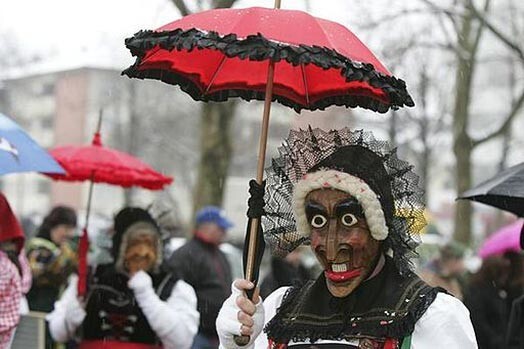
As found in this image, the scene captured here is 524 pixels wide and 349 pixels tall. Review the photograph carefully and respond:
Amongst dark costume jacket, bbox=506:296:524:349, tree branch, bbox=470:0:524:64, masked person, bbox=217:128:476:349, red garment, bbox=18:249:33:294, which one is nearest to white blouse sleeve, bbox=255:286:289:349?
masked person, bbox=217:128:476:349

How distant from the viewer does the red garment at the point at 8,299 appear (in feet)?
19.6

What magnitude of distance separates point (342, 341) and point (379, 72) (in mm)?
993

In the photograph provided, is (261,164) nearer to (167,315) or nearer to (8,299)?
(8,299)

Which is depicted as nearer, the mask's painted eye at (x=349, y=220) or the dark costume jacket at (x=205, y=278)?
the mask's painted eye at (x=349, y=220)

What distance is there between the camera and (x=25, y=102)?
43094 mm

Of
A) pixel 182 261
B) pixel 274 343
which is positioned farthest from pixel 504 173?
pixel 182 261

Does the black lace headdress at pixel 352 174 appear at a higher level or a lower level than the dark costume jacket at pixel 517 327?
higher

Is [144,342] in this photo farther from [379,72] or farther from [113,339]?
[379,72]

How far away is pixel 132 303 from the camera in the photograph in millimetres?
7016

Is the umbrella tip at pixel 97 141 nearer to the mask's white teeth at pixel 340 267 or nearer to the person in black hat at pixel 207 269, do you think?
the person in black hat at pixel 207 269

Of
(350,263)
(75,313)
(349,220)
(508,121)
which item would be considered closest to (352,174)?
(349,220)

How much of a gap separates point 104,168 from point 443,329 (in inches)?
156

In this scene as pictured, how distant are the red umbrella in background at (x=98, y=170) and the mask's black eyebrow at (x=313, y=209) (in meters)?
3.23

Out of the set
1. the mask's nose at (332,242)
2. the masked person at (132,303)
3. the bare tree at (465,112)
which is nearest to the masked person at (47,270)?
the masked person at (132,303)
